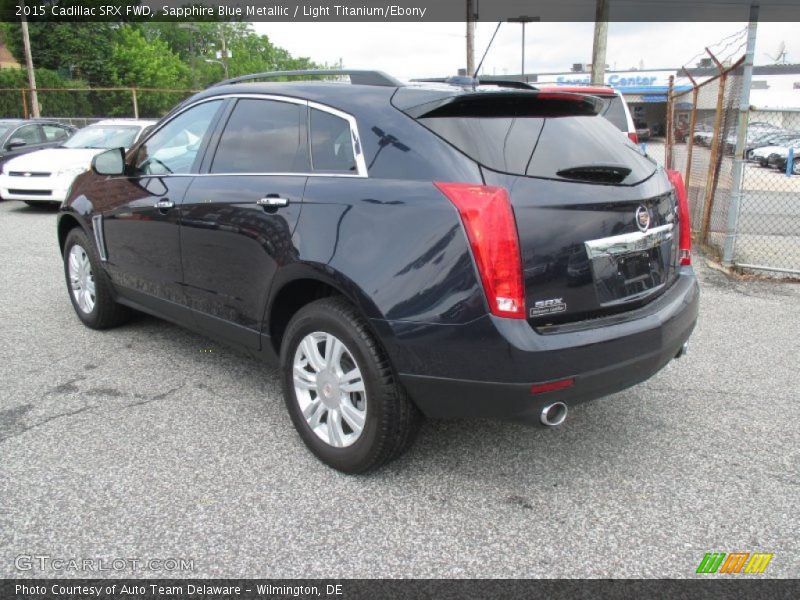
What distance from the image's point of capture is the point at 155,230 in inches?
163

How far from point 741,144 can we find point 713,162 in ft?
3.58

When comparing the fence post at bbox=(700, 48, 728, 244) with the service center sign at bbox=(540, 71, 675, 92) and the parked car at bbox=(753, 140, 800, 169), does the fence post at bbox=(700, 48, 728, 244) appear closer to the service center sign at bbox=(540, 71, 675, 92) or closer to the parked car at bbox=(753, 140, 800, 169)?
the parked car at bbox=(753, 140, 800, 169)

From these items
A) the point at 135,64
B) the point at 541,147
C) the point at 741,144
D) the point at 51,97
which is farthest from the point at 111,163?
the point at 135,64

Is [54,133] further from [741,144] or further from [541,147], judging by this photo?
[541,147]

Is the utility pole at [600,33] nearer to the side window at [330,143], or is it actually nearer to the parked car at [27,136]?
the parked car at [27,136]

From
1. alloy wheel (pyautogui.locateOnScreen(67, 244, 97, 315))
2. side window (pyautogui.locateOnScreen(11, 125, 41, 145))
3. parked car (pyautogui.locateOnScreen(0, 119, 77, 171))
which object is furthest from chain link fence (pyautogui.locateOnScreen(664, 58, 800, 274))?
side window (pyautogui.locateOnScreen(11, 125, 41, 145))

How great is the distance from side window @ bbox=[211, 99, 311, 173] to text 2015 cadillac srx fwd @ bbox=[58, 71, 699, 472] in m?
0.01

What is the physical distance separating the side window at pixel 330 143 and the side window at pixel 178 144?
3.06 ft

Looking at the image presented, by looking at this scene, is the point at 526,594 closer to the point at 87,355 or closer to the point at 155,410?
the point at 155,410

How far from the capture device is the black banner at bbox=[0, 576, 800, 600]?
235 centimetres

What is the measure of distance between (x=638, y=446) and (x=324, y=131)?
2.16 meters

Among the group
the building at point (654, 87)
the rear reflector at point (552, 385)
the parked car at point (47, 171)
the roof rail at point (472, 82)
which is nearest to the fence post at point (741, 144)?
the roof rail at point (472, 82)

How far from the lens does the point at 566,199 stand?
2725 millimetres

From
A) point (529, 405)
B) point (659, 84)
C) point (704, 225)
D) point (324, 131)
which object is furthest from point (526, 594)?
point (659, 84)
